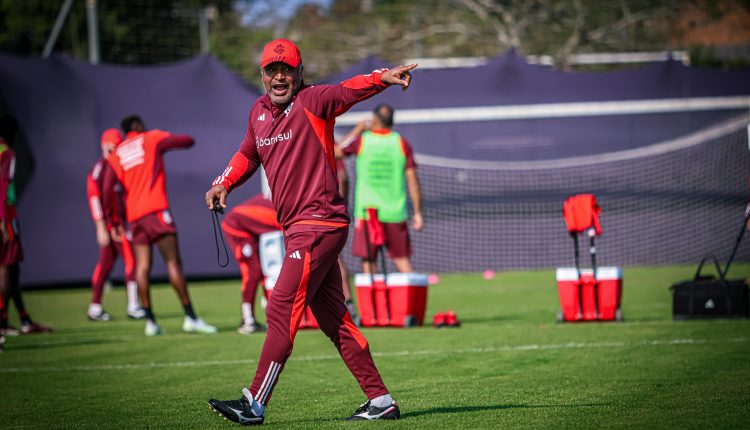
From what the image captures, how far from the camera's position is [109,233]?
13.5m

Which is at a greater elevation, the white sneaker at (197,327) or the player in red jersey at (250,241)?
the player in red jersey at (250,241)

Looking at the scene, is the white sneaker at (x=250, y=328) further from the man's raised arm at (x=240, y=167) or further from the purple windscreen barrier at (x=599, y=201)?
the purple windscreen barrier at (x=599, y=201)

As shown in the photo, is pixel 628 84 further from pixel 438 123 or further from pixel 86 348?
pixel 86 348

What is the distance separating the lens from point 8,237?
1086cm

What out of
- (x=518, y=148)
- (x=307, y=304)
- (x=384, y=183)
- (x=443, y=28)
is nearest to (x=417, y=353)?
(x=384, y=183)

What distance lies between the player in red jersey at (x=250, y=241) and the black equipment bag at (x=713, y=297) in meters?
4.30

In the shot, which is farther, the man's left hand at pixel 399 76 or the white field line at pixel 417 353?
the white field line at pixel 417 353

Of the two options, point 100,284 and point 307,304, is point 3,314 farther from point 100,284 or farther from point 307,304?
point 307,304

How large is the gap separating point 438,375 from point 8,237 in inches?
208

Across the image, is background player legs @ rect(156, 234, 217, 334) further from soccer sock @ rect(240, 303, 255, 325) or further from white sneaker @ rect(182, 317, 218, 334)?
soccer sock @ rect(240, 303, 255, 325)

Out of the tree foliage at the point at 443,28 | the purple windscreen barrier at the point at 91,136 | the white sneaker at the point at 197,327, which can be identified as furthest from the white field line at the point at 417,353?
the tree foliage at the point at 443,28

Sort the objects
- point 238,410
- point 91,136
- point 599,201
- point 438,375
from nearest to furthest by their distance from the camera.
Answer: point 238,410, point 438,375, point 91,136, point 599,201

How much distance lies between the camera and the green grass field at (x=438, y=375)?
6.20m

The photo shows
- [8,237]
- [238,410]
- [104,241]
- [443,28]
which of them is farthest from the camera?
[443,28]
